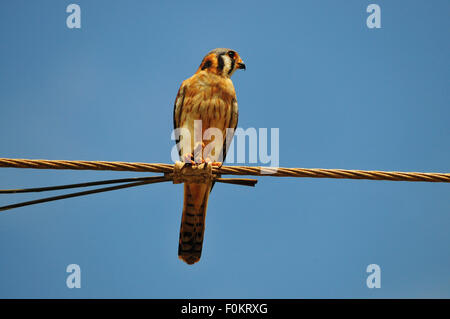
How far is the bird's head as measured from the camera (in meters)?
6.20

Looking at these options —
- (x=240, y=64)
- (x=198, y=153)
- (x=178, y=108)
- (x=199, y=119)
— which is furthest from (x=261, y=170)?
(x=240, y=64)

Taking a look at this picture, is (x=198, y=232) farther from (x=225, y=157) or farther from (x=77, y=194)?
(x=77, y=194)

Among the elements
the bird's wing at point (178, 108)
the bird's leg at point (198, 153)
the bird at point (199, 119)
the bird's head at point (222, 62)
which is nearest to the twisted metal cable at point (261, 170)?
the bird at point (199, 119)

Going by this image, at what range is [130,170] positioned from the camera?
3525 millimetres

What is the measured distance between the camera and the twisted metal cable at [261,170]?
343cm

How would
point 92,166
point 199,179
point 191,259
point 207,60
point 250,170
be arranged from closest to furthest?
point 92,166
point 250,170
point 199,179
point 191,259
point 207,60

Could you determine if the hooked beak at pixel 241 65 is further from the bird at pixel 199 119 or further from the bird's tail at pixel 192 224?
the bird's tail at pixel 192 224

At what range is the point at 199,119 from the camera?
574cm

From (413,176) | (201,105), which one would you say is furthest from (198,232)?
(413,176)

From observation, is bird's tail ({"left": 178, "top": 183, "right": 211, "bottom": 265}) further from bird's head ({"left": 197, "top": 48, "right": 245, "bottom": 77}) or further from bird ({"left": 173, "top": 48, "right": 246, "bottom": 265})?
bird's head ({"left": 197, "top": 48, "right": 245, "bottom": 77})

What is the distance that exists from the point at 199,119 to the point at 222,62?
100cm

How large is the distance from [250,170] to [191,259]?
225 cm

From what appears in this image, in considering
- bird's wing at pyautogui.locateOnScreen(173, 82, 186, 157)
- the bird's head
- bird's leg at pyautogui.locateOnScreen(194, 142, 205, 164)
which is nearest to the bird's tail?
bird's leg at pyautogui.locateOnScreen(194, 142, 205, 164)

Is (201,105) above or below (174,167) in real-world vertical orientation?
above
